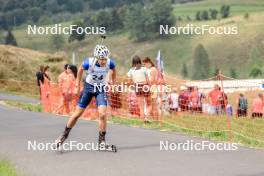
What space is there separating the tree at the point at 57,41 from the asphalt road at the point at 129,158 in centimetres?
10283

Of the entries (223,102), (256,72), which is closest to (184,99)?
(223,102)

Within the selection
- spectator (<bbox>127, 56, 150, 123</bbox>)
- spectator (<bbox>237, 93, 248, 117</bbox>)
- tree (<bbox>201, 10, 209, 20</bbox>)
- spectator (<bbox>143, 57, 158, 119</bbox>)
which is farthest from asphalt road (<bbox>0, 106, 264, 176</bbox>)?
tree (<bbox>201, 10, 209, 20</bbox>)

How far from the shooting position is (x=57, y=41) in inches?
4786

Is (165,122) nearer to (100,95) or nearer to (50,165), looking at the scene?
(100,95)

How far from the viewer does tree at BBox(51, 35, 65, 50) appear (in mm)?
118438

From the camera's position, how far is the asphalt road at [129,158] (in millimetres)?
9703

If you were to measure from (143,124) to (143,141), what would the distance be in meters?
3.75

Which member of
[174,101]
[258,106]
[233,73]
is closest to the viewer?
[174,101]

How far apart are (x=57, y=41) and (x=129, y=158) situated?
112 meters

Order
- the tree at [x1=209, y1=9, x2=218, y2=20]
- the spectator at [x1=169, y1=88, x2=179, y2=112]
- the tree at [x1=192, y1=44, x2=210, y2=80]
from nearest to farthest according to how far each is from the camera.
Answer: the spectator at [x1=169, y1=88, x2=179, y2=112], the tree at [x1=192, y1=44, x2=210, y2=80], the tree at [x1=209, y1=9, x2=218, y2=20]

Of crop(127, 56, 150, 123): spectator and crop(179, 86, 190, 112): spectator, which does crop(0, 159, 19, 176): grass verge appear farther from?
crop(179, 86, 190, 112): spectator

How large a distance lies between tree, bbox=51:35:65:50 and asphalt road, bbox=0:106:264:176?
103 m

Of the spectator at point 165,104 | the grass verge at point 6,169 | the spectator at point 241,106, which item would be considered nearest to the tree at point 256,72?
the spectator at point 241,106

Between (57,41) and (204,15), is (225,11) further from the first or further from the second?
(57,41)
